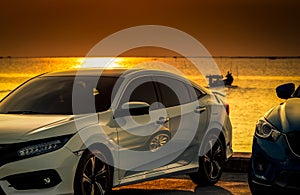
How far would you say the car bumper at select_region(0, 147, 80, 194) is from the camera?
27.1 feet

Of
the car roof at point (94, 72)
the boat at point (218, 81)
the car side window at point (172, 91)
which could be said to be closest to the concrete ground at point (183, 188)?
the car side window at point (172, 91)

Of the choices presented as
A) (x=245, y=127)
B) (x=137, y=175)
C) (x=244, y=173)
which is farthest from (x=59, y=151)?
(x=245, y=127)

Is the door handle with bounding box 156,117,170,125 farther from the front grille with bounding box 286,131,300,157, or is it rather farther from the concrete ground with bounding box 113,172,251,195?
the front grille with bounding box 286,131,300,157

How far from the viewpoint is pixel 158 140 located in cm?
992

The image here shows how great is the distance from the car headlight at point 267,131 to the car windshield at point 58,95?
1.77 m

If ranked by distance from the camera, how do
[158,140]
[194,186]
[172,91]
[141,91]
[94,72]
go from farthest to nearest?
1. [194,186]
2. [172,91]
3. [94,72]
4. [141,91]
5. [158,140]

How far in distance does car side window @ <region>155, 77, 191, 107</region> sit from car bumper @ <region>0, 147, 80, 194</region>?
88.2 inches

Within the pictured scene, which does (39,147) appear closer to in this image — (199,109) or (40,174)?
(40,174)

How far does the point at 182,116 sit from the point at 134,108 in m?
1.08

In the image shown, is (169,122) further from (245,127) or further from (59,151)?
(245,127)

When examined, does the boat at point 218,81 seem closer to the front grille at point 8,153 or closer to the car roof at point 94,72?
the car roof at point 94,72

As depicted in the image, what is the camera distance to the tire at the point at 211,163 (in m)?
11.0

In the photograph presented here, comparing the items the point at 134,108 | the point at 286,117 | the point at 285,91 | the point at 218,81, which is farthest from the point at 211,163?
the point at 218,81

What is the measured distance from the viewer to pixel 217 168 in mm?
11266
